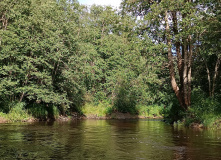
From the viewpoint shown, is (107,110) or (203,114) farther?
(107,110)

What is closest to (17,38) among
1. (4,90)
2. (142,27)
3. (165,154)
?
(4,90)

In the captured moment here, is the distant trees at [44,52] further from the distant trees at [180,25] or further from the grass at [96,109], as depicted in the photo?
the grass at [96,109]

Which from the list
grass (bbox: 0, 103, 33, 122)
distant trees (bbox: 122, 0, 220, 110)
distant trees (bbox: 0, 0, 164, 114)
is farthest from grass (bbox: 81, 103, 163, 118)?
distant trees (bbox: 122, 0, 220, 110)

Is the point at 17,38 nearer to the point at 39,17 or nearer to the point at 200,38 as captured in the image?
the point at 39,17

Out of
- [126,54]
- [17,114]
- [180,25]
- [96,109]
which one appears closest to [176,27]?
[180,25]

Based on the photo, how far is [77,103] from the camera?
120 ft

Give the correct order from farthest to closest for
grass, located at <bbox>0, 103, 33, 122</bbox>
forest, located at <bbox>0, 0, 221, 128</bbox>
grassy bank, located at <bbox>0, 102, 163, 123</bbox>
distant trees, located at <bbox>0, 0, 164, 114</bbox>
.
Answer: grassy bank, located at <bbox>0, 102, 163, 123</bbox>
grass, located at <bbox>0, 103, 33, 122</bbox>
distant trees, located at <bbox>0, 0, 164, 114</bbox>
forest, located at <bbox>0, 0, 221, 128</bbox>

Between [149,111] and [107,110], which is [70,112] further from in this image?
[149,111]

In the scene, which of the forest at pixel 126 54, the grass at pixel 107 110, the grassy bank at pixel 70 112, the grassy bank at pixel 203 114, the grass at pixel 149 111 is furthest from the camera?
the grass at pixel 149 111

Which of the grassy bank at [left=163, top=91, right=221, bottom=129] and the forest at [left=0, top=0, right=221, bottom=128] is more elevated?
the forest at [left=0, top=0, right=221, bottom=128]

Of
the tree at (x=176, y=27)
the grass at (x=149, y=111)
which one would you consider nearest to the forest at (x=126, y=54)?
the tree at (x=176, y=27)

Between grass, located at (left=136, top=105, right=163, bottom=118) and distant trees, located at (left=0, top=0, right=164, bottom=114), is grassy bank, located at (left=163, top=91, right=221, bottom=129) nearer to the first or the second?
distant trees, located at (left=0, top=0, right=164, bottom=114)

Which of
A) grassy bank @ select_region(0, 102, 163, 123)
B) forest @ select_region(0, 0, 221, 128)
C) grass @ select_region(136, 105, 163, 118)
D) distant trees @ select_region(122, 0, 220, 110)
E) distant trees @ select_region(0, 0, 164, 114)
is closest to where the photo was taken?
distant trees @ select_region(122, 0, 220, 110)

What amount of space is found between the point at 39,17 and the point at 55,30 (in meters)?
3.34
